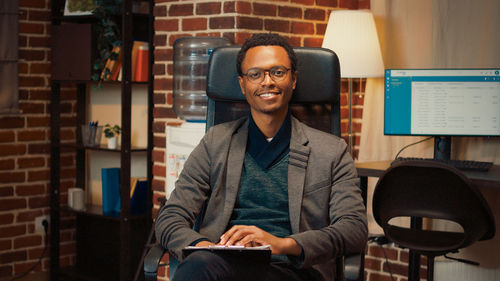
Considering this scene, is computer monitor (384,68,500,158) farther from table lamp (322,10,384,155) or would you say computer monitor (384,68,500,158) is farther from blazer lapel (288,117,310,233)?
blazer lapel (288,117,310,233)

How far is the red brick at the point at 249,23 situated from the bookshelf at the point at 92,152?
66 centimetres

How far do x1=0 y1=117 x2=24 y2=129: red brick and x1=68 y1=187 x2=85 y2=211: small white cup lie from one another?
0.48 meters

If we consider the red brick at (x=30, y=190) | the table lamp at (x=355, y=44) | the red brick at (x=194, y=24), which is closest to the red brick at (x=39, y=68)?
the red brick at (x=30, y=190)

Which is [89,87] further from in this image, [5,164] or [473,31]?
[473,31]

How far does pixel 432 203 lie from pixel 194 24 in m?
1.39

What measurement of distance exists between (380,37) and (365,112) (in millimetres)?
384

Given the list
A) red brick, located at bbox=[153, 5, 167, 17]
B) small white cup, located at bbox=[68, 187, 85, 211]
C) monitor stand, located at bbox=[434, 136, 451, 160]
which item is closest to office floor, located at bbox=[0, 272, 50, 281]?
small white cup, located at bbox=[68, 187, 85, 211]

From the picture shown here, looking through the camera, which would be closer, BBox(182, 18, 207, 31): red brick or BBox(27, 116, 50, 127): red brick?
BBox(182, 18, 207, 31): red brick

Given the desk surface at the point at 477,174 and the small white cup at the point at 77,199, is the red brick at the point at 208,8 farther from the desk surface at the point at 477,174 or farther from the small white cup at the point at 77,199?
the small white cup at the point at 77,199

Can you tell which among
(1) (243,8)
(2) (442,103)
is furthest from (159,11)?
(2) (442,103)

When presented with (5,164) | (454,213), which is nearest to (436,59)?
(454,213)

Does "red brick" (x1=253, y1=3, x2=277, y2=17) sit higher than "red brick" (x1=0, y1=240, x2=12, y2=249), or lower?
higher

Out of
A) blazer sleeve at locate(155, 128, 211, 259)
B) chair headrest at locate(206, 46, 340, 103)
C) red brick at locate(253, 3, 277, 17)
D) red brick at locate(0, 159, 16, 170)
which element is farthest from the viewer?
red brick at locate(0, 159, 16, 170)

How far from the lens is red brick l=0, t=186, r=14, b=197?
3.92 meters
